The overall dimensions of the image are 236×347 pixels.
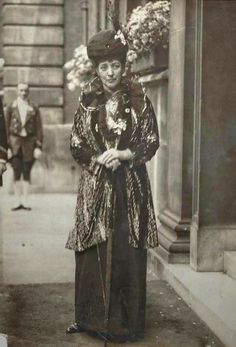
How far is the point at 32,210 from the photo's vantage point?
10.7 meters

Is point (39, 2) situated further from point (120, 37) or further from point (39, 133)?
point (120, 37)

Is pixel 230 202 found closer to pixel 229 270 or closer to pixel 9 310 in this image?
pixel 229 270

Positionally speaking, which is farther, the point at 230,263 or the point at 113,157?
the point at 230,263

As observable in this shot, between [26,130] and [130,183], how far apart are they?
19.3 feet

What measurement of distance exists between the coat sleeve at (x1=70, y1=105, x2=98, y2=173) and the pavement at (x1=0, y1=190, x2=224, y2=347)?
51.9 inches

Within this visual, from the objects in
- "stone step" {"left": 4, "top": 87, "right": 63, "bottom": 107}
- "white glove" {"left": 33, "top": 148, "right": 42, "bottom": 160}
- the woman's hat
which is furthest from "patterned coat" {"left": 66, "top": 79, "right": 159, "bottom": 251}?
"white glove" {"left": 33, "top": 148, "right": 42, "bottom": 160}

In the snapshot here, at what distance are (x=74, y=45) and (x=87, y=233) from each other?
593cm

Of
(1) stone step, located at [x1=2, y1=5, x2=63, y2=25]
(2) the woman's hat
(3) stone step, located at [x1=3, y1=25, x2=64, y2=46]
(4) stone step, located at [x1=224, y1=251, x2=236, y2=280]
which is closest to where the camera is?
(2) the woman's hat

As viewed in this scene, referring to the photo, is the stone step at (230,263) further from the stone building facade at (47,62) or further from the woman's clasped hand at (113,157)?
the stone building facade at (47,62)

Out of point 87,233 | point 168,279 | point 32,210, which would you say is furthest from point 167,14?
point 32,210

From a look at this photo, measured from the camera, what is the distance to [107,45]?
4812 mm

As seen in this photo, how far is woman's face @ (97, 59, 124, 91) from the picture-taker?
486 centimetres

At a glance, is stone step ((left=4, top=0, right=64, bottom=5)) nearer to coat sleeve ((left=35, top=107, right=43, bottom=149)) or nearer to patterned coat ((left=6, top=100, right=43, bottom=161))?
patterned coat ((left=6, top=100, right=43, bottom=161))

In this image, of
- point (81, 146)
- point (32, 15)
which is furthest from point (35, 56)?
point (81, 146)
